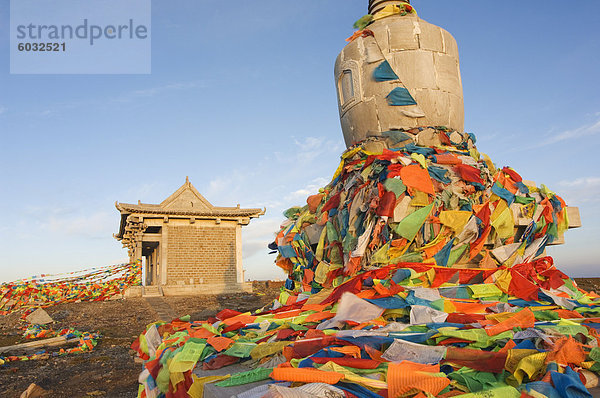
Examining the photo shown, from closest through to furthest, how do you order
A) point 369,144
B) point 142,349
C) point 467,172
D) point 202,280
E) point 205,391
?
point 205,391 → point 142,349 → point 467,172 → point 369,144 → point 202,280

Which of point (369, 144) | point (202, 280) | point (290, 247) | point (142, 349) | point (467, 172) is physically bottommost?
point (202, 280)

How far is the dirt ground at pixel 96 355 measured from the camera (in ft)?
17.0

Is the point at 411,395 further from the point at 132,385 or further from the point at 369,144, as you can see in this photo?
the point at 132,385

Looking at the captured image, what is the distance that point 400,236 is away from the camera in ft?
12.7

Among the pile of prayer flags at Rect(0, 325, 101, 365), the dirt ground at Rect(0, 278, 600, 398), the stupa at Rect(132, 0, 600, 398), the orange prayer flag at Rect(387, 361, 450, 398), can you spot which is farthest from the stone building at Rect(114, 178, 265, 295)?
the orange prayer flag at Rect(387, 361, 450, 398)

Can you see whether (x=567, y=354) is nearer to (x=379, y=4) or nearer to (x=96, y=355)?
(x=379, y=4)

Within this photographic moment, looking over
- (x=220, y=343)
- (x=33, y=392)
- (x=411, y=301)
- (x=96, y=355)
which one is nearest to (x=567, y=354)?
(x=411, y=301)

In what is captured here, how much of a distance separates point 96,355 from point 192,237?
12.3 meters

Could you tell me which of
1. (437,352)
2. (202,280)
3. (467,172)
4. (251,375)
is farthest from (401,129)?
(202,280)

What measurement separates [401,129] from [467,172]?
93cm

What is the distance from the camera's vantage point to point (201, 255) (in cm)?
1933

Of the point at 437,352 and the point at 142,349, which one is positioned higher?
the point at 437,352

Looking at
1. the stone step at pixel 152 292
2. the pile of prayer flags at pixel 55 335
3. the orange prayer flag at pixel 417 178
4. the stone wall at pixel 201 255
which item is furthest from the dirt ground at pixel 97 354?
the stone wall at pixel 201 255

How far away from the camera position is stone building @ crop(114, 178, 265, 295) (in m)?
18.3
